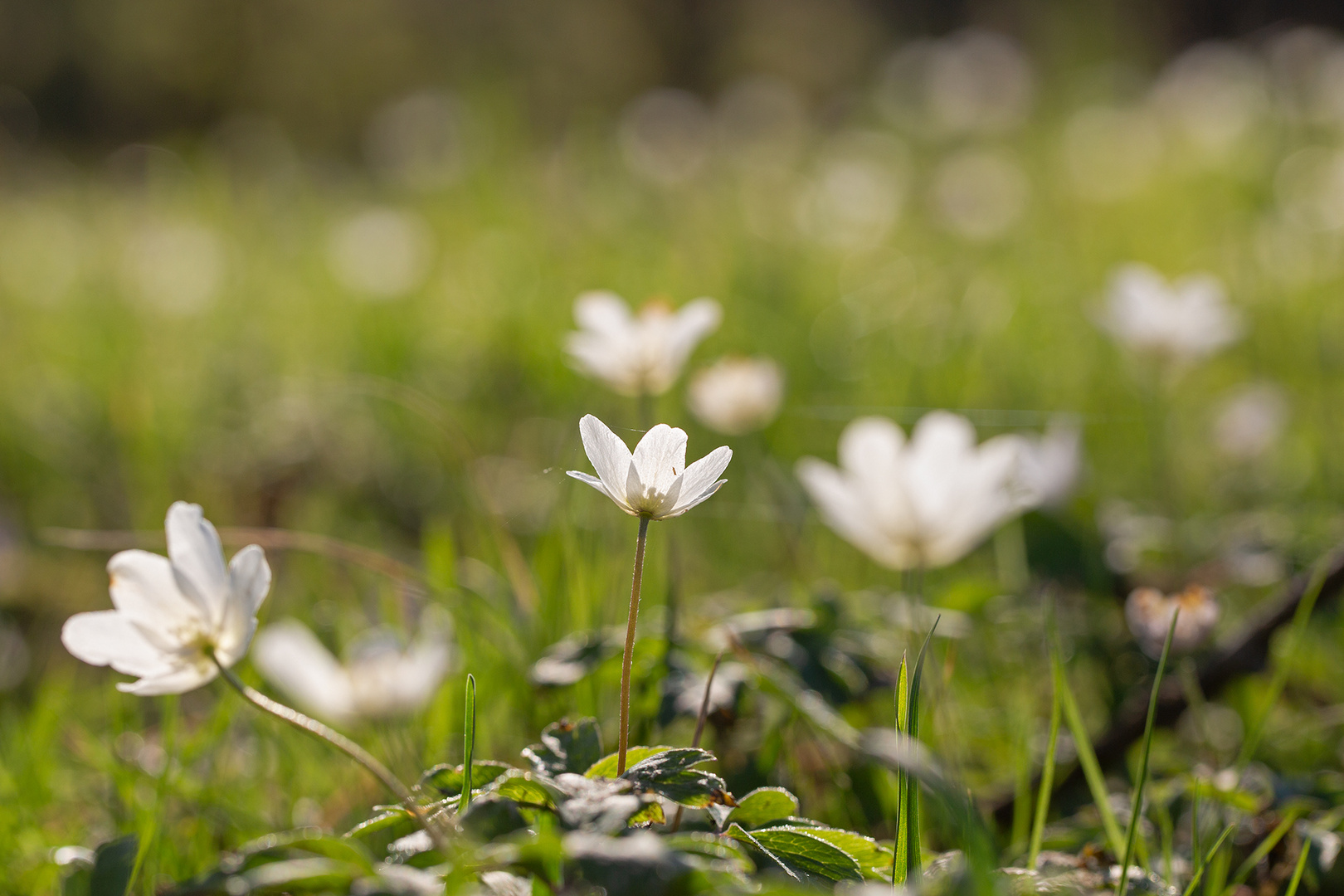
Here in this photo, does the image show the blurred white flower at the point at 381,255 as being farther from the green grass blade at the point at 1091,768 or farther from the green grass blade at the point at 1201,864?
the green grass blade at the point at 1201,864

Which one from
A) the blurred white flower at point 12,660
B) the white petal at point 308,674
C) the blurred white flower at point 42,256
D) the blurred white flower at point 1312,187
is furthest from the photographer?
the blurred white flower at point 42,256

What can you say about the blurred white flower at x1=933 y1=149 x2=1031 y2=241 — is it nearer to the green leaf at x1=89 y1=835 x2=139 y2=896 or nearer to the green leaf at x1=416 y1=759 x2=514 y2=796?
the green leaf at x1=416 y1=759 x2=514 y2=796

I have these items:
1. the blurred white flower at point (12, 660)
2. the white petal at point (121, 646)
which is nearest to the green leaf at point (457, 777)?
the white petal at point (121, 646)

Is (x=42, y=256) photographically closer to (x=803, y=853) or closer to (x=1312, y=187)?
(x=803, y=853)

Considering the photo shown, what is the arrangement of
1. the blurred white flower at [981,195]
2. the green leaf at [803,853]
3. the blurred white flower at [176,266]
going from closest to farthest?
1. the green leaf at [803,853]
2. the blurred white flower at [176,266]
3. the blurred white flower at [981,195]

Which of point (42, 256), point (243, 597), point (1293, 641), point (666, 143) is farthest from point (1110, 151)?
point (243, 597)

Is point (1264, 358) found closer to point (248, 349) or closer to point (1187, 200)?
point (1187, 200)

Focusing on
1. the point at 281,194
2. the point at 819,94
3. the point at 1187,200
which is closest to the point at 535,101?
the point at 281,194
